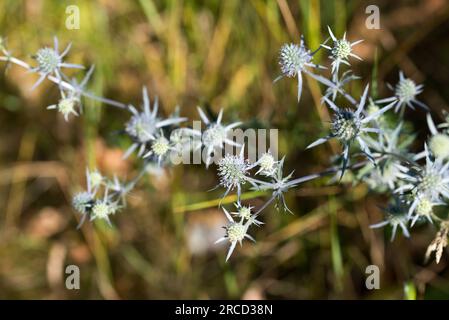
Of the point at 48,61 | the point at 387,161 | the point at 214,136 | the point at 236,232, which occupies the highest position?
the point at 48,61

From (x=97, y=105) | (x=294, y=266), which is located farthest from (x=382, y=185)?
(x=97, y=105)

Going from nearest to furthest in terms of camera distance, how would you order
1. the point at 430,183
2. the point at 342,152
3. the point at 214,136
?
the point at 430,183, the point at 342,152, the point at 214,136

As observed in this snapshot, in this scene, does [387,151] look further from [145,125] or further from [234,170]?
[145,125]

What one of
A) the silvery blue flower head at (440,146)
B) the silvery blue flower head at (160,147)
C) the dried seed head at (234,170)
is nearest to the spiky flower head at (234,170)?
the dried seed head at (234,170)

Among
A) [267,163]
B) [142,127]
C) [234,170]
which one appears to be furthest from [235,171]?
[142,127]

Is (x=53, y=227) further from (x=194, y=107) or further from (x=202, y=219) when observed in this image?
(x=194, y=107)

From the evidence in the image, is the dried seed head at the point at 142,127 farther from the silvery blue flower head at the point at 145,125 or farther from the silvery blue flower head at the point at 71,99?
the silvery blue flower head at the point at 71,99
